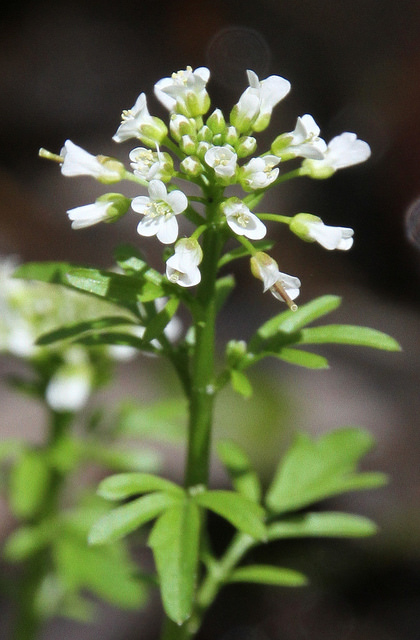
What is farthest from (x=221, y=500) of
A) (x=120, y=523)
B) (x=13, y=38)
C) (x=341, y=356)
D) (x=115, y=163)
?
(x=13, y=38)

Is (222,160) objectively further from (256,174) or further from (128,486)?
(128,486)

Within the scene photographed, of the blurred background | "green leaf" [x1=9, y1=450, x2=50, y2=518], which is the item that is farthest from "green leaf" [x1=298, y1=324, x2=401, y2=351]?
the blurred background

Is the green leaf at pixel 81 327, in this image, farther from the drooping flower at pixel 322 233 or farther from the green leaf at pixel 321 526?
the green leaf at pixel 321 526

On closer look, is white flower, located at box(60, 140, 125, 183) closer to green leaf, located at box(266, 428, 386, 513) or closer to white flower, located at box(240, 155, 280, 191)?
white flower, located at box(240, 155, 280, 191)

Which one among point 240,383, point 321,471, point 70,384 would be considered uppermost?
point 240,383

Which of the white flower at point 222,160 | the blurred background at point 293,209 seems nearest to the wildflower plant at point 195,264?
the white flower at point 222,160

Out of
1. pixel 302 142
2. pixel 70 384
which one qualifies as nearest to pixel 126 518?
pixel 302 142
